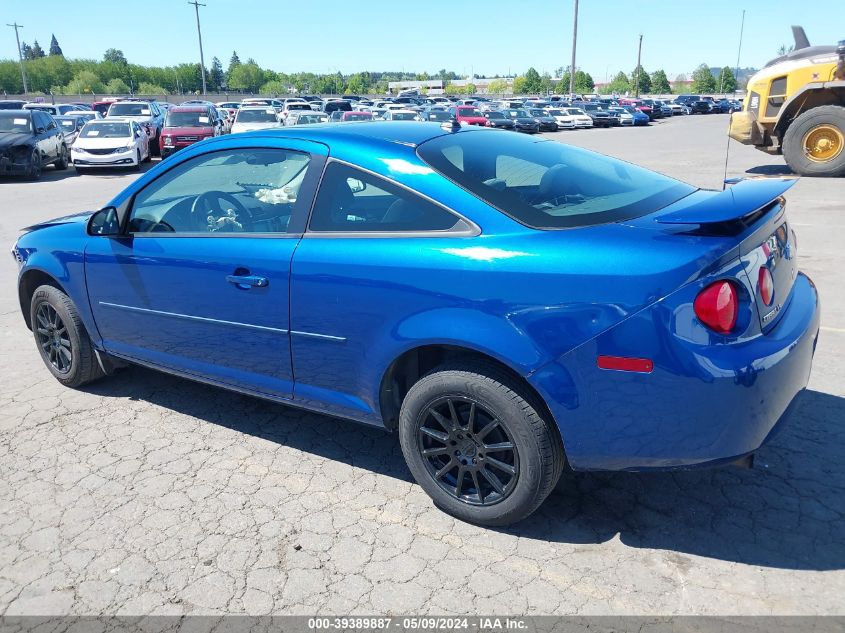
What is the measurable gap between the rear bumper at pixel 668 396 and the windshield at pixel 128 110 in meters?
25.9

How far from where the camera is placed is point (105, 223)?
402cm

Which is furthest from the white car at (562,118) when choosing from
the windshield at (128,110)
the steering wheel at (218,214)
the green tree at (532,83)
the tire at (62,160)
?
the green tree at (532,83)

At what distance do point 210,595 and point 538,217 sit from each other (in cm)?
194

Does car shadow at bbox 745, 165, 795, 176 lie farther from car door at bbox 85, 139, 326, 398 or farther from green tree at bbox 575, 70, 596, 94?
green tree at bbox 575, 70, 596, 94

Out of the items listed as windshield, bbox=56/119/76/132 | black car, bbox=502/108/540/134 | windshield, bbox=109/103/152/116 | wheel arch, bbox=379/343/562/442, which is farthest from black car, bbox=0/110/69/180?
black car, bbox=502/108/540/134

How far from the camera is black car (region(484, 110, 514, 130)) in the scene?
102 ft

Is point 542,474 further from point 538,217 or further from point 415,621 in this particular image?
point 538,217

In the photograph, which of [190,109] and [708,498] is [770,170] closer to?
[708,498]

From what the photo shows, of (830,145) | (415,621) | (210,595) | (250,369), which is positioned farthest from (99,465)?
(830,145)

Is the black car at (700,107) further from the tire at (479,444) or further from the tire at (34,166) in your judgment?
the tire at (479,444)

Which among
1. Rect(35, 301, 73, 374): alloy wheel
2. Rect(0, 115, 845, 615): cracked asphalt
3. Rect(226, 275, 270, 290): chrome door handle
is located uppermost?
Rect(226, 275, 270, 290): chrome door handle

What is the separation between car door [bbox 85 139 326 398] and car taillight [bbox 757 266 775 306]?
77.3 inches

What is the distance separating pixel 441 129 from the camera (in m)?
3.57

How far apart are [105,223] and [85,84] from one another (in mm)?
116735
